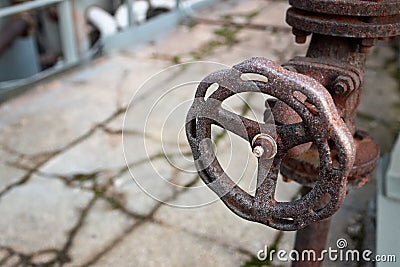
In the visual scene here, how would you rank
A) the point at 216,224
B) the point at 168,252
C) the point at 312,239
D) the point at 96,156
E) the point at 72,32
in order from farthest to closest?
the point at 72,32, the point at 96,156, the point at 216,224, the point at 168,252, the point at 312,239

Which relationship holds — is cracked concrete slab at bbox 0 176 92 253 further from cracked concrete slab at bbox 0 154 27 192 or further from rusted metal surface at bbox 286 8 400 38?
rusted metal surface at bbox 286 8 400 38

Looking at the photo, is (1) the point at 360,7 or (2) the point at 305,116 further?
(1) the point at 360,7

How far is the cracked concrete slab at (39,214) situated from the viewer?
165 cm

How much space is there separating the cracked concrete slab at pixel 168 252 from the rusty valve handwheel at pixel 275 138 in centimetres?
75

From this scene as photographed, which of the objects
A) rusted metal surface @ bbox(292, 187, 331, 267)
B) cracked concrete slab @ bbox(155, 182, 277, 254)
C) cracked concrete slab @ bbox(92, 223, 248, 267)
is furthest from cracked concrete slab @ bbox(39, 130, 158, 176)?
rusted metal surface @ bbox(292, 187, 331, 267)

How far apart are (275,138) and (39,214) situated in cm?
127

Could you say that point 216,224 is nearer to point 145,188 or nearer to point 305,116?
point 145,188

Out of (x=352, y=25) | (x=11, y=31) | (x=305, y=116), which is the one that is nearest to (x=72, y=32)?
(x=11, y=31)

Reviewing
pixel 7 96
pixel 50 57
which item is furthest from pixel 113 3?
pixel 7 96

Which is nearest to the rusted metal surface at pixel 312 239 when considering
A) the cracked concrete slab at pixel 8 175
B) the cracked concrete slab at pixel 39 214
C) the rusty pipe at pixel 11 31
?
the cracked concrete slab at pixel 39 214

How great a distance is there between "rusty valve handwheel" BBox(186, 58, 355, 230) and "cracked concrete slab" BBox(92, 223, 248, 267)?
753 mm

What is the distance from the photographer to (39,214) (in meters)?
1.78

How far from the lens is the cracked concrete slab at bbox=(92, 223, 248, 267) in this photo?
5.11 feet

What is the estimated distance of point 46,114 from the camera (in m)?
2.50
